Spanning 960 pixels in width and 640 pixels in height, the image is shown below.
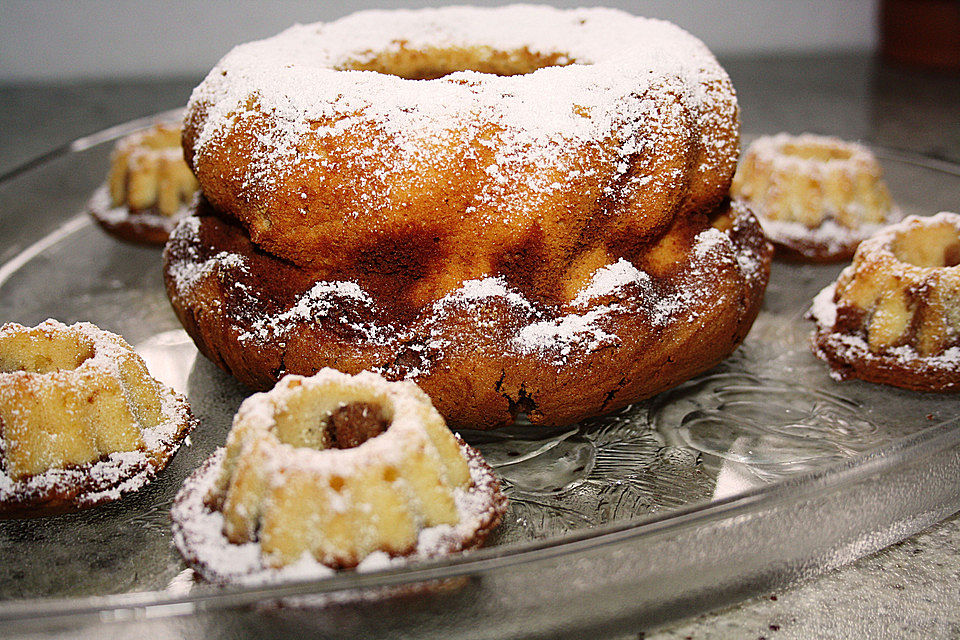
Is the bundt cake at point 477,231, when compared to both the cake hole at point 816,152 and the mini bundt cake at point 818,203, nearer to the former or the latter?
the mini bundt cake at point 818,203

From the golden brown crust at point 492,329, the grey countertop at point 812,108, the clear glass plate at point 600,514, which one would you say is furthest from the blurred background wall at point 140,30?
the golden brown crust at point 492,329

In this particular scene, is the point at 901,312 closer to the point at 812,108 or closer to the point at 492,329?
the point at 492,329

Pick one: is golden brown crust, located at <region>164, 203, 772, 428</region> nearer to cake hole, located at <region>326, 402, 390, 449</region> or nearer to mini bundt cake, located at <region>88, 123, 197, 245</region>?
cake hole, located at <region>326, 402, 390, 449</region>

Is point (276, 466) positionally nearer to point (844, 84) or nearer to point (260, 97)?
point (260, 97)

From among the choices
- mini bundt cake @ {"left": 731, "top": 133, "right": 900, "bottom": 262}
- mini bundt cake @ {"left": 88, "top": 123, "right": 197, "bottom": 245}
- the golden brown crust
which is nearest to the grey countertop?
mini bundt cake @ {"left": 731, "top": 133, "right": 900, "bottom": 262}

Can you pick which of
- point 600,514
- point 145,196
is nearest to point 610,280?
point 600,514
